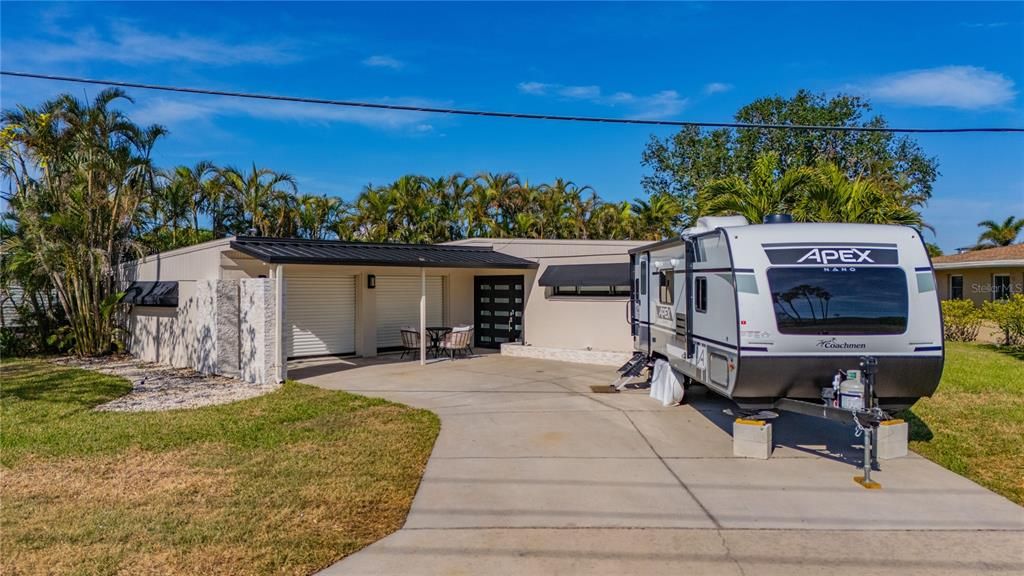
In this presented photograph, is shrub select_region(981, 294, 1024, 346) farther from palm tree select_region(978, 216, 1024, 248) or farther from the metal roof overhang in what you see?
palm tree select_region(978, 216, 1024, 248)

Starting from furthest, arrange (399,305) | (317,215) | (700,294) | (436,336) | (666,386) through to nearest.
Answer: (317,215), (399,305), (436,336), (666,386), (700,294)

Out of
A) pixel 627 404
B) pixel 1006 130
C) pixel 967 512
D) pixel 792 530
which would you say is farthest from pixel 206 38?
pixel 1006 130

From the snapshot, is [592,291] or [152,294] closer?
[592,291]

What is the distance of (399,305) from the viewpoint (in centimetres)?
1628

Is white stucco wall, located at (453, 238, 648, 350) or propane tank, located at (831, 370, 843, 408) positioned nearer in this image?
propane tank, located at (831, 370, 843, 408)

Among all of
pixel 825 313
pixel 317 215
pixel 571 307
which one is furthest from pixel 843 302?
pixel 317 215

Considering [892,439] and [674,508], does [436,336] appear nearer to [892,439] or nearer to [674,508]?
[892,439]

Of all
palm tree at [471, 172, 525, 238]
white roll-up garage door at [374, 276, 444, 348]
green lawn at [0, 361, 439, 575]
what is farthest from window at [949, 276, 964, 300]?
green lawn at [0, 361, 439, 575]

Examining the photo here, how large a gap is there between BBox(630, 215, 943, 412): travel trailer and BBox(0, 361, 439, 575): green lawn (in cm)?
354

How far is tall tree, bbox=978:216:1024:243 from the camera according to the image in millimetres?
37156

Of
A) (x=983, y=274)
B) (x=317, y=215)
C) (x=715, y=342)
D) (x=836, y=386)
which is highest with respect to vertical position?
(x=317, y=215)

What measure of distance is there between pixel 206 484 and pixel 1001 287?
23122 millimetres

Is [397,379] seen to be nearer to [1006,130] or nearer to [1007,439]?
[1007,439]

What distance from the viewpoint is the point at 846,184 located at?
12305 mm
